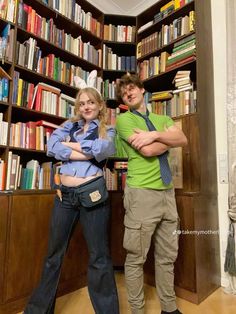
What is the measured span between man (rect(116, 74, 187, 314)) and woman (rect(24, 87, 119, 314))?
118 millimetres

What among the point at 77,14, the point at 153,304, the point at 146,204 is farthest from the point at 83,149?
the point at 77,14

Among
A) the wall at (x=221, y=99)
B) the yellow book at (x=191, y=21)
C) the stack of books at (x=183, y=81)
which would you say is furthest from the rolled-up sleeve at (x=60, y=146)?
the yellow book at (x=191, y=21)

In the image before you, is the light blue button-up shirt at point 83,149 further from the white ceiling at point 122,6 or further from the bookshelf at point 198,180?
the white ceiling at point 122,6

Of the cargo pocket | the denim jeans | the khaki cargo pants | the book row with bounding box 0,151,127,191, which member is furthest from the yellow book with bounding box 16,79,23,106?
the cargo pocket

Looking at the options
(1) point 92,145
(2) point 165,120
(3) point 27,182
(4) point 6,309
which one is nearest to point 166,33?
(2) point 165,120

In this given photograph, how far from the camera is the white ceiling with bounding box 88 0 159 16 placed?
264cm

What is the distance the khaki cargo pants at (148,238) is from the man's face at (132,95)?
50 centimetres

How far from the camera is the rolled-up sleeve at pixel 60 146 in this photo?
1.28 metres

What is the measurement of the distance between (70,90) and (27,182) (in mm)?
923

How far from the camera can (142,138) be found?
1.30 m

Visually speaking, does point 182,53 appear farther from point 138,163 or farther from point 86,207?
point 86,207

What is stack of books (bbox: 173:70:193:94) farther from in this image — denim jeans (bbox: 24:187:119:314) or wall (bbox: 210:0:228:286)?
denim jeans (bbox: 24:187:119:314)

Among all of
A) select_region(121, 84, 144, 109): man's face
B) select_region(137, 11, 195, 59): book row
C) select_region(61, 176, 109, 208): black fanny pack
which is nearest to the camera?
select_region(61, 176, 109, 208): black fanny pack

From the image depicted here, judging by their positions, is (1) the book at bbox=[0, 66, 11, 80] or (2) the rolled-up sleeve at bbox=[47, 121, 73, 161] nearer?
(2) the rolled-up sleeve at bbox=[47, 121, 73, 161]
